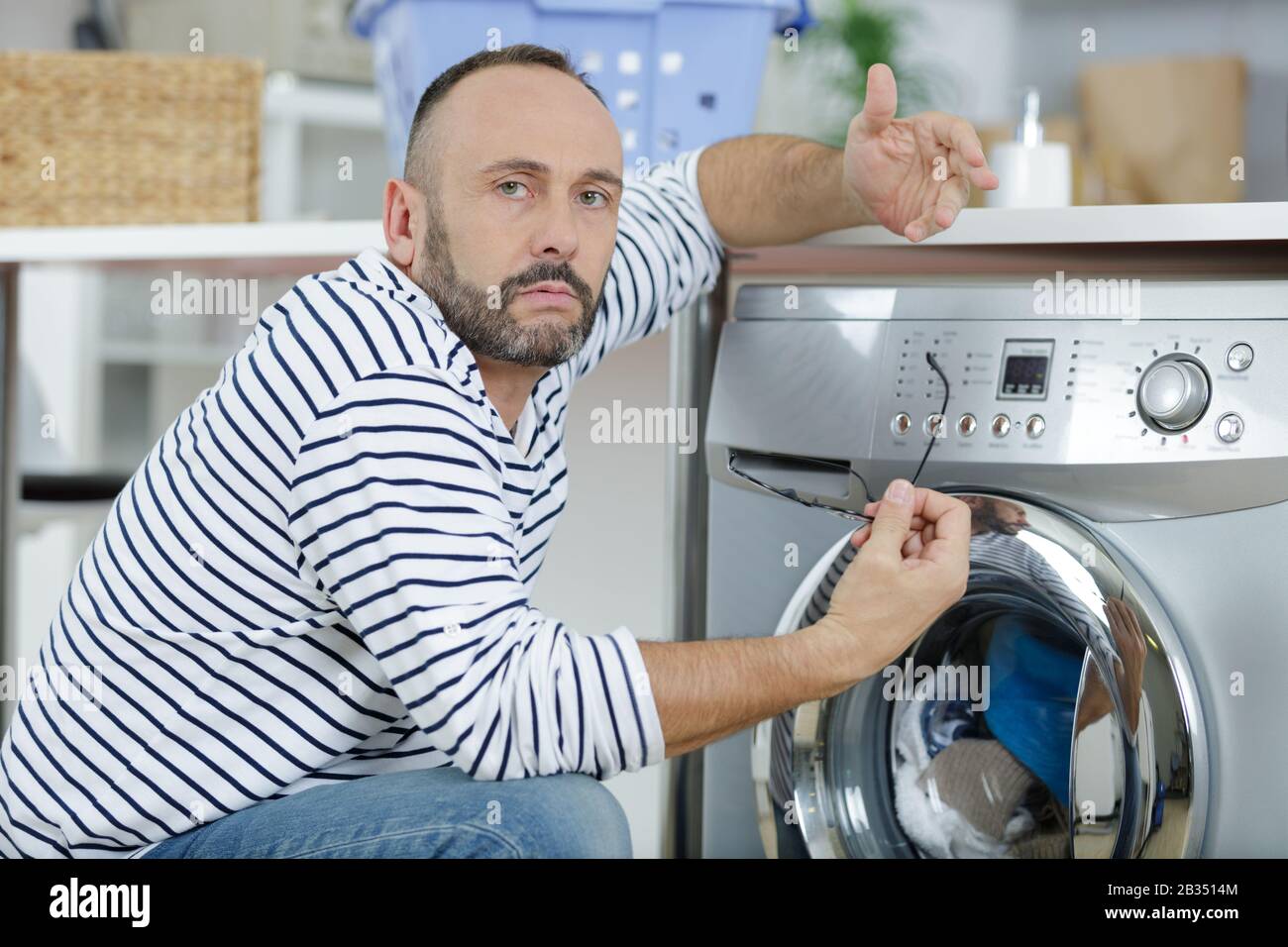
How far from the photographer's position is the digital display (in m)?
1.02

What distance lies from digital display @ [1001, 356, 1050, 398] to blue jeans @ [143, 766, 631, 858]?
1.52 ft

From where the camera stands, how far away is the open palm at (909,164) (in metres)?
0.98

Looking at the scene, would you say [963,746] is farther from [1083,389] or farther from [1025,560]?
[1083,389]

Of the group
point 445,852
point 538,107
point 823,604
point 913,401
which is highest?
point 538,107

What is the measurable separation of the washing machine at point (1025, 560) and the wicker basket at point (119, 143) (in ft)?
2.30

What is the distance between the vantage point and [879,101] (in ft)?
3.30

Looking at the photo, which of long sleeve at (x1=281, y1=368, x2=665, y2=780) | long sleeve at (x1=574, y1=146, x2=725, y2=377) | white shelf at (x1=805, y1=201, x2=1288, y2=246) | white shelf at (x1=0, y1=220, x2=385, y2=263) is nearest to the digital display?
white shelf at (x1=805, y1=201, x2=1288, y2=246)

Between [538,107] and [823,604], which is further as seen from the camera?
[823,604]

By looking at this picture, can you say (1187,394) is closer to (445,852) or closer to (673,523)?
(673,523)

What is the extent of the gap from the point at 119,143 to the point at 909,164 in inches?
37.9

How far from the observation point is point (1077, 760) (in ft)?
3.36

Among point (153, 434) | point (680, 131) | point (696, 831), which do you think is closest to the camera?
point (696, 831)
